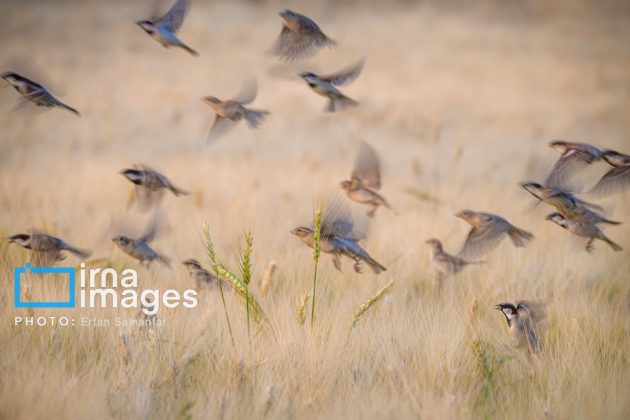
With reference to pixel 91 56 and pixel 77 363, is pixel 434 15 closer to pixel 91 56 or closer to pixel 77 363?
pixel 91 56

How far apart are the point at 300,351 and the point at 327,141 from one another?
8458 mm

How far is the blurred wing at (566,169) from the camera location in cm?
341

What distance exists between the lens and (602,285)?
4992 millimetres

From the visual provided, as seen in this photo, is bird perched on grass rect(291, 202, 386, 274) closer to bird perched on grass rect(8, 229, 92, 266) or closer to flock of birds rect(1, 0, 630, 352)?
flock of birds rect(1, 0, 630, 352)

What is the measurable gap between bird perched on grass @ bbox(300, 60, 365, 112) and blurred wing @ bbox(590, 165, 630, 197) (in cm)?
132

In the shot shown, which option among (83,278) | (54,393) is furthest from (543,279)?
(54,393)

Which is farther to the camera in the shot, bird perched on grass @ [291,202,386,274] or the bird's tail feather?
the bird's tail feather

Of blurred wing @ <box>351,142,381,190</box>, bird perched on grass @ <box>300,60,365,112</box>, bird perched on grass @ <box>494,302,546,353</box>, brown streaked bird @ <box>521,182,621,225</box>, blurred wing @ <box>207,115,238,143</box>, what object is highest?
bird perched on grass @ <box>300,60,365,112</box>

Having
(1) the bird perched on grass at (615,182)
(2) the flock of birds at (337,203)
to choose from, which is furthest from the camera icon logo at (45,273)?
(1) the bird perched on grass at (615,182)

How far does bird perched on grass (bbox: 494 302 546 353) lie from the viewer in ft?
11.6

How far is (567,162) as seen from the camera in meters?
3.43

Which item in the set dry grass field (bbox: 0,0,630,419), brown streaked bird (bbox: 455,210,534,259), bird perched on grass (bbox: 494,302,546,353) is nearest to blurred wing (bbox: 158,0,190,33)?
dry grass field (bbox: 0,0,630,419)

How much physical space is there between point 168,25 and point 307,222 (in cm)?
285

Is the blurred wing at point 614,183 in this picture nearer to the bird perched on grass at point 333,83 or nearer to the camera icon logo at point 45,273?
the bird perched on grass at point 333,83
